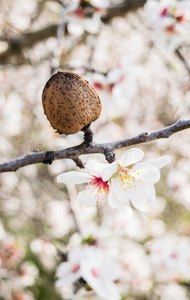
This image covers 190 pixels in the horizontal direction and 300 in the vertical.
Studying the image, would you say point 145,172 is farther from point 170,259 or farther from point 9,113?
point 170,259

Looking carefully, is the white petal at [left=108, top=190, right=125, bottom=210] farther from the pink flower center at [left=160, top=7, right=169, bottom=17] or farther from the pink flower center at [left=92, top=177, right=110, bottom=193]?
the pink flower center at [left=160, top=7, right=169, bottom=17]

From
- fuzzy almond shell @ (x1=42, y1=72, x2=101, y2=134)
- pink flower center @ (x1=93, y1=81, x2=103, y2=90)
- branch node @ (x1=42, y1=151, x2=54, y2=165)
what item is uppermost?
fuzzy almond shell @ (x1=42, y1=72, x2=101, y2=134)

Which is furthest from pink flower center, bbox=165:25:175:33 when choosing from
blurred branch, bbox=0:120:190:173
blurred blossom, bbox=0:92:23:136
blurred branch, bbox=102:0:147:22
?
blurred branch, bbox=0:120:190:173

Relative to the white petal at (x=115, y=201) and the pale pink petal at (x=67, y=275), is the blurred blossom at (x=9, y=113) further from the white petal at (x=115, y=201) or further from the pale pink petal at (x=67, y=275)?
the white petal at (x=115, y=201)

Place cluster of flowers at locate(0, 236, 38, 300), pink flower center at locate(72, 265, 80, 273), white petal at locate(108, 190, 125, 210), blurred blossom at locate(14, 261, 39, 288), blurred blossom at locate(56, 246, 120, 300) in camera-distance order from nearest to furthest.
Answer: white petal at locate(108, 190, 125, 210)
blurred blossom at locate(56, 246, 120, 300)
pink flower center at locate(72, 265, 80, 273)
cluster of flowers at locate(0, 236, 38, 300)
blurred blossom at locate(14, 261, 39, 288)

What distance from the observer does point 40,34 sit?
2.46 m

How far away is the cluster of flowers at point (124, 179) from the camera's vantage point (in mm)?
771

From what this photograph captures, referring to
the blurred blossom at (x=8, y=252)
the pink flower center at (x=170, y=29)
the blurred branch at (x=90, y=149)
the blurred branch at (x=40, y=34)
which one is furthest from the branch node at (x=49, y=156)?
the blurred branch at (x=40, y=34)

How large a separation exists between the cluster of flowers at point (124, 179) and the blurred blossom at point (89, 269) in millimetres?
485

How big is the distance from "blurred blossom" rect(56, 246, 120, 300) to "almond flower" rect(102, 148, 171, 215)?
1.73ft

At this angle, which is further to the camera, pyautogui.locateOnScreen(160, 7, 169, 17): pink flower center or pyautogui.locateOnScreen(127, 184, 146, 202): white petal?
pyautogui.locateOnScreen(160, 7, 169, 17): pink flower center

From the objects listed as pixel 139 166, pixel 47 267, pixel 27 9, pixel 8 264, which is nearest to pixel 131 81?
pixel 139 166

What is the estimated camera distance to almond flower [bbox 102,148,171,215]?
0.77 metres

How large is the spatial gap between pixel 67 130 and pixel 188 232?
371cm
